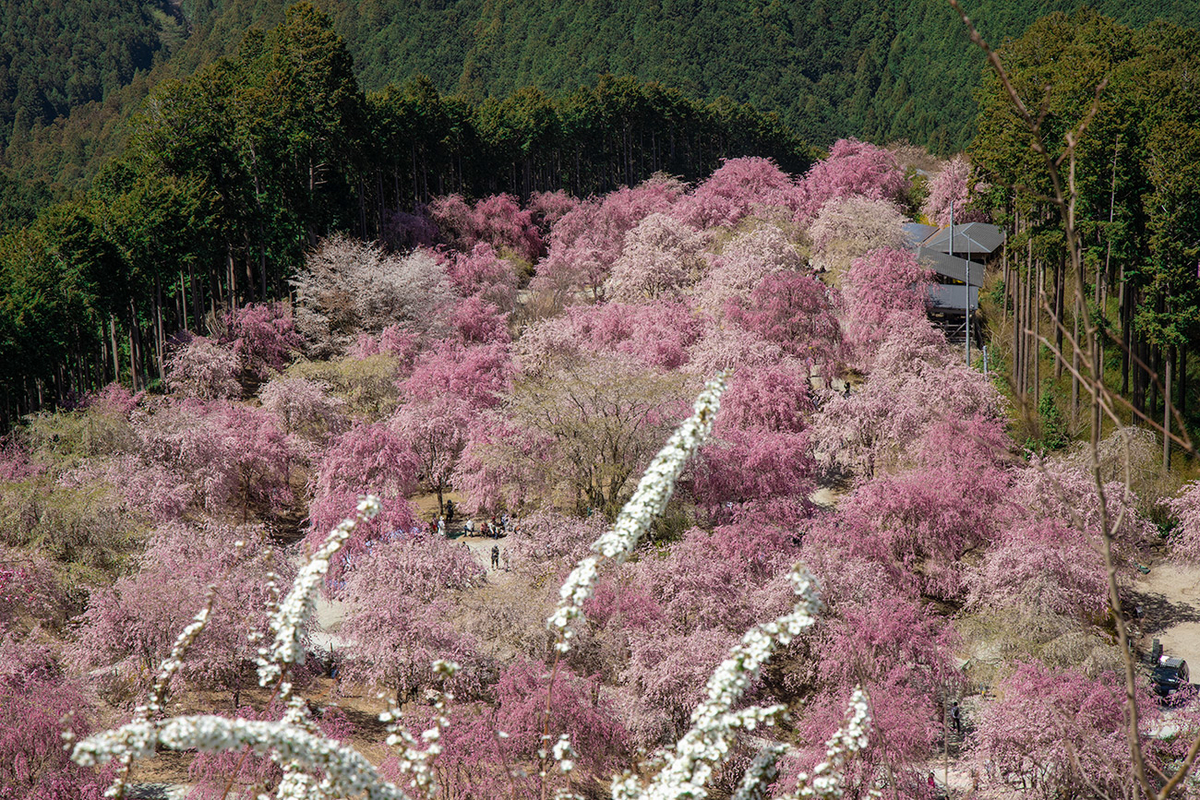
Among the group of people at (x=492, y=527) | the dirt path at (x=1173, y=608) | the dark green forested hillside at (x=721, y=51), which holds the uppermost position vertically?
the dark green forested hillside at (x=721, y=51)

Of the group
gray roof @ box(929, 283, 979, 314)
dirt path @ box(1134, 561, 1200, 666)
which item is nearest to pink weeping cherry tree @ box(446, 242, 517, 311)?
gray roof @ box(929, 283, 979, 314)

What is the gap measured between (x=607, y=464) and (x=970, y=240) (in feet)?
92.1

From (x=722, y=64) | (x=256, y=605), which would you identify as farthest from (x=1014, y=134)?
(x=722, y=64)

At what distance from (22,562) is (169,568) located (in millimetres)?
4025

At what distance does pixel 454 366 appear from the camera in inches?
1389

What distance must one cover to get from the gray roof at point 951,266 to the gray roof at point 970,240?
0.85 m

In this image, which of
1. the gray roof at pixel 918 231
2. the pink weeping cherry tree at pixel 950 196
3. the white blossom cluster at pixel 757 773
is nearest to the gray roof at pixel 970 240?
the gray roof at pixel 918 231

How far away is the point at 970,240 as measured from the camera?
4741 cm

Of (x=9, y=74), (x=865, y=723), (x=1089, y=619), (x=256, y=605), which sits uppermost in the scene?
(x=9, y=74)

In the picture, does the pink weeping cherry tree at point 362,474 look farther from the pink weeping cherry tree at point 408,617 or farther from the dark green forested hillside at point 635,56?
the dark green forested hillside at point 635,56

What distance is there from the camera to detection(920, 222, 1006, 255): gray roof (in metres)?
47.3

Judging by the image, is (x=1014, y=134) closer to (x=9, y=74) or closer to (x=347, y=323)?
(x=347, y=323)

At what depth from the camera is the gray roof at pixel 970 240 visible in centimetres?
4734

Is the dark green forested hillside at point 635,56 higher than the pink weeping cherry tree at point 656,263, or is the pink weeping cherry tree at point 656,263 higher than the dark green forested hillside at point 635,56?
the dark green forested hillside at point 635,56
